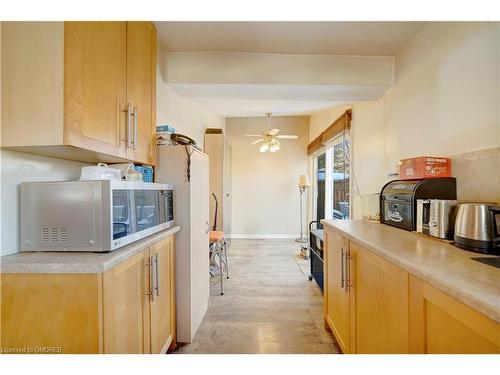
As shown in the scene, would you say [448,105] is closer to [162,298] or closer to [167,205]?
[167,205]

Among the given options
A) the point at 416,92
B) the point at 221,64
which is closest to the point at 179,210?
the point at 221,64

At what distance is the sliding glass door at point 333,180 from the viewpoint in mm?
3115

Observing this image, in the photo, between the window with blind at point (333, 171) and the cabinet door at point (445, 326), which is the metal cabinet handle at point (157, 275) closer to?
the cabinet door at point (445, 326)

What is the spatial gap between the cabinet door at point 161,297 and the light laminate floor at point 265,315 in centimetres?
32

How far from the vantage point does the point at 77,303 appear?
31.9 inches

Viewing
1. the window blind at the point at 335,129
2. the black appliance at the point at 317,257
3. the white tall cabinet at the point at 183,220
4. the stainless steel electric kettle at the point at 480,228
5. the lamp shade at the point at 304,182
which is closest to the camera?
the stainless steel electric kettle at the point at 480,228

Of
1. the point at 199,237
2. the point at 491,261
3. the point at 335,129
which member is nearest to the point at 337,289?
the point at 491,261

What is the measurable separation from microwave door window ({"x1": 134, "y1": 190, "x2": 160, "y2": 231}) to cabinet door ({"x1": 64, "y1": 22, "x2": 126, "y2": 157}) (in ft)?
0.84

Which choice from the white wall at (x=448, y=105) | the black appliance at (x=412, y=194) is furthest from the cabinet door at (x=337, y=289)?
the white wall at (x=448, y=105)

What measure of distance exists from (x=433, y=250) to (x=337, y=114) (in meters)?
2.88

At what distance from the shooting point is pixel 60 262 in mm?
812

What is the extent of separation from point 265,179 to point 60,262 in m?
4.43
